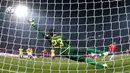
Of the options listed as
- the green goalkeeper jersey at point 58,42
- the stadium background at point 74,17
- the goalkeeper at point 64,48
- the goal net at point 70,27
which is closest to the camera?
the stadium background at point 74,17

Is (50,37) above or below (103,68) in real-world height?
above

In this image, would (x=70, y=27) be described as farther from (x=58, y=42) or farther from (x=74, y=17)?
(x=74, y=17)

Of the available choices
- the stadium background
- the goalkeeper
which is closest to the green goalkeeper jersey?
the goalkeeper

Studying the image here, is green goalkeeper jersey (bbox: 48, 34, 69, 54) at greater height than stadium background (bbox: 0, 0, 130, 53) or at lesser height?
lesser

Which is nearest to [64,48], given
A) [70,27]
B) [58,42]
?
[58,42]

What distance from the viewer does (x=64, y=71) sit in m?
8.19

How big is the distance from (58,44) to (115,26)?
3.82m

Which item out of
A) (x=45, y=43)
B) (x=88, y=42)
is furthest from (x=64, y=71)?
(x=45, y=43)

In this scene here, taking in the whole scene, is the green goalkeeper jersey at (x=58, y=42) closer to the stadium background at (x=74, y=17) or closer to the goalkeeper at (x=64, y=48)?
the goalkeeper at (x=64, y=48)

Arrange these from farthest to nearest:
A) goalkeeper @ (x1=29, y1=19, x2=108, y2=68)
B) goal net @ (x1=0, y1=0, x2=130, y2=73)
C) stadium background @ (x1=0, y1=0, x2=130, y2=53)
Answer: goalkeeper @ (x1=29, y1=19, x2=108, y2=68)
goal net @ (x1=0, y1=0, x2=130, y2=73)
stadium background @ (x1=0, y1=0, x2=130, y2=53)

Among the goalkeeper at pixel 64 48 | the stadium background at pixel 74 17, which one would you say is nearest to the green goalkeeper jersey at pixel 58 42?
the goalkeeper at pixel 64 48

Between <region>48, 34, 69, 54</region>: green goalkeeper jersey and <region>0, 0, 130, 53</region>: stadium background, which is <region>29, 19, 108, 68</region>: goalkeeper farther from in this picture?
<region>0, 0, 130, 53</region>: stadium background

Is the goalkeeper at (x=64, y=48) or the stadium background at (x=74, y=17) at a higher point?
the stadium background at (x=74, y=17)

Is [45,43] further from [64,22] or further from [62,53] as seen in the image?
[62,53]
